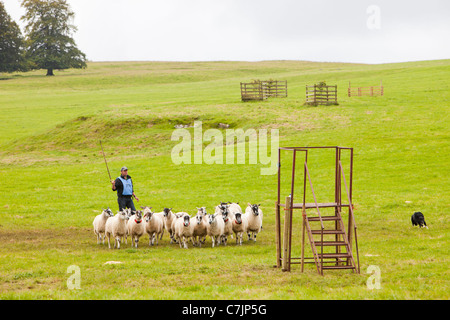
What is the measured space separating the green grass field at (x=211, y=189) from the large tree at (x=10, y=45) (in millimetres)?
32211

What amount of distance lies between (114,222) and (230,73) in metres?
105

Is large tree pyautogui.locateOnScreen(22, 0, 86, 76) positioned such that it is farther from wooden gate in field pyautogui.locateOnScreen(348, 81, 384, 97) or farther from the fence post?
the fence post

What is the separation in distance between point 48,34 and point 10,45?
11453mm

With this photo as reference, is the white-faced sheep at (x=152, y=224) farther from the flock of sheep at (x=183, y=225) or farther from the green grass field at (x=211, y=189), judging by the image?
the green grass field at (x=211, y=189)

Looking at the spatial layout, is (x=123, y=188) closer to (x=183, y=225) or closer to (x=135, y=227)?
(x=135, y=227)

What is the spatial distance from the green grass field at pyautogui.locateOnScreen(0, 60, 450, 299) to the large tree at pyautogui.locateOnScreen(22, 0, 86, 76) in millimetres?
36615

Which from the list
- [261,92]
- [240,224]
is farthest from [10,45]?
[240,224]

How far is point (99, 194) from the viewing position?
31203 mm

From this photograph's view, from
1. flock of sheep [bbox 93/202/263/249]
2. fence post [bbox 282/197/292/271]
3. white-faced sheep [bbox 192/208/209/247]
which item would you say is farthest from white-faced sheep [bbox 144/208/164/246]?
fence post [bbox 282/197/292/271]

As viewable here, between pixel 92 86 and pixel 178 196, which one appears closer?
pixel 178 196

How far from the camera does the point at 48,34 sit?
389ft
